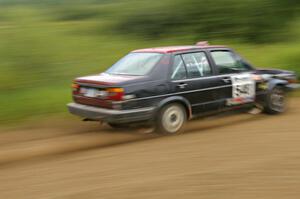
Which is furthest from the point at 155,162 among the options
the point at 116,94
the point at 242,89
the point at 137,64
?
the point at 242,89

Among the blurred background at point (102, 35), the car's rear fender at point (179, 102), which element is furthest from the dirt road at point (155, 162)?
the blurred background at point (102, 35)

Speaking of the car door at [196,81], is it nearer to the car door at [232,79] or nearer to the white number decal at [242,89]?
the car door at [232,79]

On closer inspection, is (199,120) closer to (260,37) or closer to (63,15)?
(260,37)

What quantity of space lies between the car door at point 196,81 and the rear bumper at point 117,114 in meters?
0.68

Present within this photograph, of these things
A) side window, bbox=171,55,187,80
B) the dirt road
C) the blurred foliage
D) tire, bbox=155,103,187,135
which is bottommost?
the dirt road

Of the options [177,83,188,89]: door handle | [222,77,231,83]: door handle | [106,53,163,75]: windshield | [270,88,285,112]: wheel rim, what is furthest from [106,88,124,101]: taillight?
[270,88,285,112]: wheel rim

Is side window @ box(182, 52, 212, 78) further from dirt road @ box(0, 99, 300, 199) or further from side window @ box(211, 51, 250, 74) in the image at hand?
dirt road @ box(0, 99, 300, 199)

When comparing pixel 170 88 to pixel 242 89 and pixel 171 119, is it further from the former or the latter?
pixel 242 89

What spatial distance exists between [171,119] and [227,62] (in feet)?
5.77

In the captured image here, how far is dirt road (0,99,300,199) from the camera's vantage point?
4922 millimetres

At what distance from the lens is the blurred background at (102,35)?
1112 centimetres

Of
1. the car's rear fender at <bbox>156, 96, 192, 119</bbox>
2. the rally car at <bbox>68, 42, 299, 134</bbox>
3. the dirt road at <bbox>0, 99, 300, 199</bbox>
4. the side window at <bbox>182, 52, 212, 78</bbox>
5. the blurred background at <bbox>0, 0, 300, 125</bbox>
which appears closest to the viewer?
the dirt road at <bbox>0, 99, 300, 199</bbox>

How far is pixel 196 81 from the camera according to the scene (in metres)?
8.20

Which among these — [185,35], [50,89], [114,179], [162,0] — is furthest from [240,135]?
[162,0]
